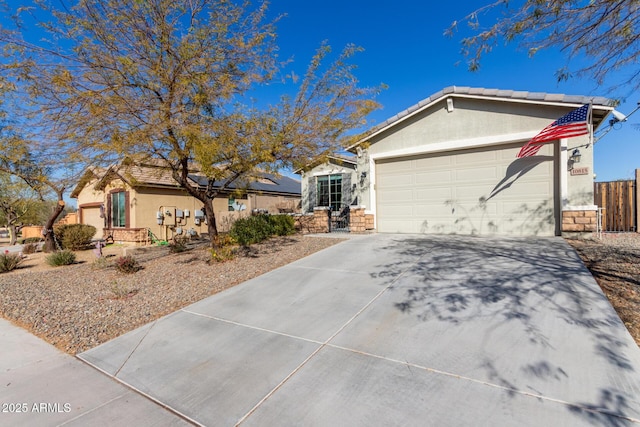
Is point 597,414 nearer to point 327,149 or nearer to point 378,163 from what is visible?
point 327,149

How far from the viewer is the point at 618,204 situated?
10.4 meters

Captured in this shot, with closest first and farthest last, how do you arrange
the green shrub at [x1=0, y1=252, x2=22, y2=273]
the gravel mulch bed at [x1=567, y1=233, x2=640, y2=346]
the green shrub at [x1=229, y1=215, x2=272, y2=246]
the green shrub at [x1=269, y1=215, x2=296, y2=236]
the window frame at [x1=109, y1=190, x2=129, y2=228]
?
the gravel mulch bed at [x1=567, y1=233, x2=640, y2=346]
the green shrub at [x1=0, y1=252, x2=22, y2=273]
the green shrub at [x1=229, y1=215, x2=272, y2=246]
the green shrub at [x1=269, y1=215, x2=296, y2=236]
the window frame at [x1=109, y1=190, x2=129, y2=228]

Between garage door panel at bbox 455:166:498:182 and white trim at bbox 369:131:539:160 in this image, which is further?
garage door panel at bbox 455:166:498:182

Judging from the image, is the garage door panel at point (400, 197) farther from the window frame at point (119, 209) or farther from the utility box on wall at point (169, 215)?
the window frame at point (119, 209)

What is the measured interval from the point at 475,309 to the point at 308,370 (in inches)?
92.2

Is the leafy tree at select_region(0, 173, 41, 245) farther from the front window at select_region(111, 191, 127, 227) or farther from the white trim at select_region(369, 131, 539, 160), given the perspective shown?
the white trim at select_region(369, 131, 539, 160)

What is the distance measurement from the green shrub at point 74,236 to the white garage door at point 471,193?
42.6 feet

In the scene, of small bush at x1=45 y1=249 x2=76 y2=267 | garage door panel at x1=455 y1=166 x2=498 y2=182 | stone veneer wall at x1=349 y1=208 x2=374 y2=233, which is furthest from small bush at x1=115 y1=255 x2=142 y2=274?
garage door panel at x1=455 y1=166 x2=498 y2=182

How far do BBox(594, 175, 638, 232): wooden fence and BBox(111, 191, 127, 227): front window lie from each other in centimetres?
2008

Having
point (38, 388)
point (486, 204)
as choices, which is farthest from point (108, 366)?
point (486, 204)

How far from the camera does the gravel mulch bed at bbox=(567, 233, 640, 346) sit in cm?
358

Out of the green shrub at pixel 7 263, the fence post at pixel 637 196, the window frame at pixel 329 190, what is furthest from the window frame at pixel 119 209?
the fence post at pixel 637 196

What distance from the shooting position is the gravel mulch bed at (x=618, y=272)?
3.58 metres

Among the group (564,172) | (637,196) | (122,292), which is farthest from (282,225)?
(637,196)
